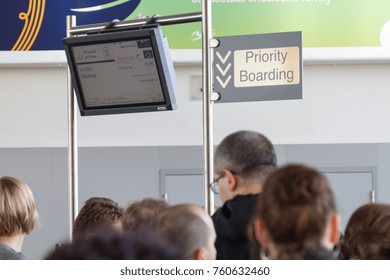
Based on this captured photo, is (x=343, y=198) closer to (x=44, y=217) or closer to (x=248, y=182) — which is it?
(x=44, y=217)

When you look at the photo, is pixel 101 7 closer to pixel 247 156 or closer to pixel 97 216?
pixel 97 216

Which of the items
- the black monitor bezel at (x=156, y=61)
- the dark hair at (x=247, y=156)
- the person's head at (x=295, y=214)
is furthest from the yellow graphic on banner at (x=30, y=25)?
the person's head at (x=295, y=214)

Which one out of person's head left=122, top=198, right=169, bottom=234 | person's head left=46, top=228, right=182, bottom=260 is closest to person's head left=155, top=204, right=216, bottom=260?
person's head left=122, top=198, right=169, bottom=234

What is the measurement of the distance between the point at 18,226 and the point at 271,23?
4333mm

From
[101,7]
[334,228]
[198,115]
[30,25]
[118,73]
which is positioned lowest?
[334,228]

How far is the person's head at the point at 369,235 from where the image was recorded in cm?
282

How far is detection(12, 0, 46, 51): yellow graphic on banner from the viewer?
7891 millimetres

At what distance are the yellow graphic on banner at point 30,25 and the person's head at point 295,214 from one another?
5.85 meters

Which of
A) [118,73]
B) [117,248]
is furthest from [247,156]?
[117,248]

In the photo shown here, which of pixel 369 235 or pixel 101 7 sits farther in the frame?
pixel 101 7

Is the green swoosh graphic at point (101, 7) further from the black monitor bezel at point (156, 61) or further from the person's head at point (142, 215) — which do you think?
the person's head at point (142, 215)

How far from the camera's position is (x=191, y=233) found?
101 inches

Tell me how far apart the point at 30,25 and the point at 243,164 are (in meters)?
4.70
